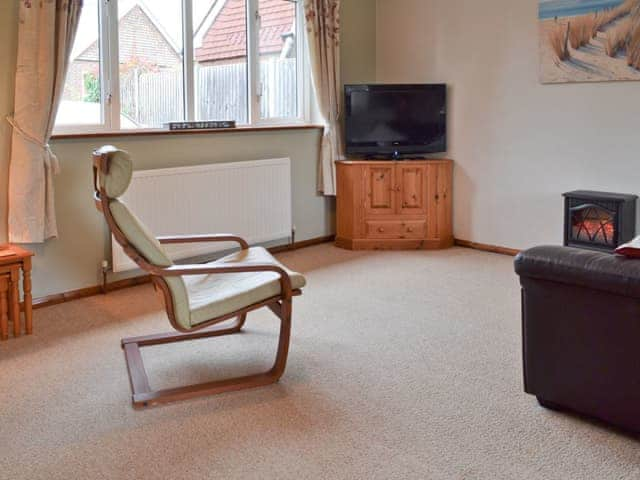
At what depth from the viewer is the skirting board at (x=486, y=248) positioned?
17.9ft

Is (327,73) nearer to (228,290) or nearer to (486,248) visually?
(486,248)

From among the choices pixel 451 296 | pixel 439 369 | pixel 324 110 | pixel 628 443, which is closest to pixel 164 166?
pixel 324 110

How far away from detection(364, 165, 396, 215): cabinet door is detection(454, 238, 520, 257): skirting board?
0.66 m

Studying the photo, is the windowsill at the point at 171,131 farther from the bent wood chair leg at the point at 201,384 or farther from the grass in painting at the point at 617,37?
the grass in painting at the point at 617,37

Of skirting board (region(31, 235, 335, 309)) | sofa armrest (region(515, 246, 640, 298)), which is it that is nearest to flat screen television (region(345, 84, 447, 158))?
skirting board (region(31, 235, 335, 309))

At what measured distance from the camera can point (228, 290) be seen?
2.97 meters

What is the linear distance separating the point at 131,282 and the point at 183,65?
151cm

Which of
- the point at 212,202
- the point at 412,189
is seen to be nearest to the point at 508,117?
the point at 412,189

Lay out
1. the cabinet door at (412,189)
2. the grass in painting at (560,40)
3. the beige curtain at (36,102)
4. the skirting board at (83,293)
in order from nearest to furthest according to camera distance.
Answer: the beige curtain at (36,102) < the skirting board at (83,293) < the grass in painting at (560,40) < the cabinet door at (412,189)

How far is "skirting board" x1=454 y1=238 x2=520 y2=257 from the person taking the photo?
5.47 meters

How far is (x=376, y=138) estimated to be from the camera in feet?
18.7

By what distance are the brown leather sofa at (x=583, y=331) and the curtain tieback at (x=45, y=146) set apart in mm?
2634

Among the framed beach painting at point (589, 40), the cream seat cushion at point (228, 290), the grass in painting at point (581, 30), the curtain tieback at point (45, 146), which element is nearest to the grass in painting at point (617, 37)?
the framed beach painting at point (589, 40)

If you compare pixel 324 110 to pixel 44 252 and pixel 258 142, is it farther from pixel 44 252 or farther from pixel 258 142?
pixel 44 252
